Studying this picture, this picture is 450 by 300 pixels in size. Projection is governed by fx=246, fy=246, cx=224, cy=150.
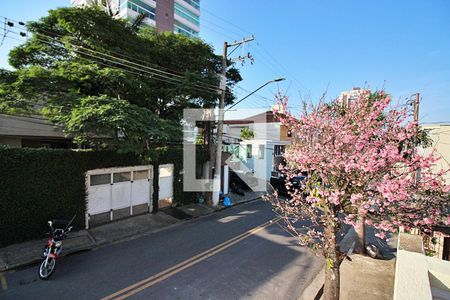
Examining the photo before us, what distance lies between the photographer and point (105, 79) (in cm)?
1106

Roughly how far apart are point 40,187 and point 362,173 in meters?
9.62

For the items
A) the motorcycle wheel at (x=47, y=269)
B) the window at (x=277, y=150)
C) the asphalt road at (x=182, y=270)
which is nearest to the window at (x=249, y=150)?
the window at (x=277, y=150)

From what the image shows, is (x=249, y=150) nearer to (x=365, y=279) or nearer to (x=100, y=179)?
(x=100, y=179)

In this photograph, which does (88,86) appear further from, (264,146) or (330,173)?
(264,146)

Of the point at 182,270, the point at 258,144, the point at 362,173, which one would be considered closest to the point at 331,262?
the point at 362,173

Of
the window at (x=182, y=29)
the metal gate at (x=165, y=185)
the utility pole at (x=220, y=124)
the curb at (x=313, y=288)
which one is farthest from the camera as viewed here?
the window at (x=182, y=29)

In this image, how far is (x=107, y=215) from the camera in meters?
10.4

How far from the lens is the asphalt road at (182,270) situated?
224 inches

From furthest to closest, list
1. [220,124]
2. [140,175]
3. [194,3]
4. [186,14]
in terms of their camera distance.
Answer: [194,3] → [186,14] → [220,124] → [140,175]

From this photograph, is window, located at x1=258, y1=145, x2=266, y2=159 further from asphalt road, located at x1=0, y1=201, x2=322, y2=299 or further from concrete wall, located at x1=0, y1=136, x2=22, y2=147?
concrete wall, located at x1=0, y1=136, x2=22, y2=147

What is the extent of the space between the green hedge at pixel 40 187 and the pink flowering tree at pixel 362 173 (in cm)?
814

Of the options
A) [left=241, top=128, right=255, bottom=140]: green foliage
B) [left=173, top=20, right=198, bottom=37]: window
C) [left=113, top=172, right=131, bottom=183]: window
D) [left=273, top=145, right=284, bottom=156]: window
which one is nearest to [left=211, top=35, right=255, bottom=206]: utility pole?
[left=113, top=172, right=131, bottom=183]: window

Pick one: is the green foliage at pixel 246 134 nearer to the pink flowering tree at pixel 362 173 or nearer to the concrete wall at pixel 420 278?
the pink flowering tree at pixel 362 173

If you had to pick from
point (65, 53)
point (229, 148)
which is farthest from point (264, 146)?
point (65, 53)
